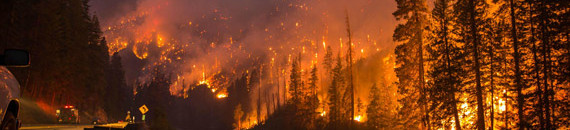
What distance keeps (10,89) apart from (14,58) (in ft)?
4.11

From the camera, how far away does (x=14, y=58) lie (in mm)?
4879

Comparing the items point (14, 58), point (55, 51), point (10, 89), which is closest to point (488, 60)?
point (10, 89)

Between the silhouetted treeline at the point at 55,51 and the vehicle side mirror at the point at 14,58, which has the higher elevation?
the silhouetted treeline at the point at 55,51

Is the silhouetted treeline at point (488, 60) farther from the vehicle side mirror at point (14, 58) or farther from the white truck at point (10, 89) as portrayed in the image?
the vehicle side mirror at point (14, 58)

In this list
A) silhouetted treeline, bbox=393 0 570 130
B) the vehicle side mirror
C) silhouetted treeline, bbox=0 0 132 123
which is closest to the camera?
the vehicle side mirror

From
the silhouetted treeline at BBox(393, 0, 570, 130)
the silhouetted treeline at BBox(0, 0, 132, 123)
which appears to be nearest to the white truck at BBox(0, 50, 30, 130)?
the silhouetted treeline at BBox(393, 0, 570, 130)

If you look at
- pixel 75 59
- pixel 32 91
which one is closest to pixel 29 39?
pixel 32 91

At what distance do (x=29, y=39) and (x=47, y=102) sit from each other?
11809mm

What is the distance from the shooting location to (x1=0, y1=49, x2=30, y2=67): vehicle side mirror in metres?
4.85

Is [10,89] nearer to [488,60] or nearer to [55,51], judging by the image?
[488,60]

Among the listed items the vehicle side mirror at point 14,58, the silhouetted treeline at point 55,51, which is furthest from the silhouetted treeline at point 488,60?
the silhouetted treeline at point 55,51

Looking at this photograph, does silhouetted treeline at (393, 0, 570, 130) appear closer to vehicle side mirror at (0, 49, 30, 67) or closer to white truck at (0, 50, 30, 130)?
white truck at (0, 50, 30, 130)

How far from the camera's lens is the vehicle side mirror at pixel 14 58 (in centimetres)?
485

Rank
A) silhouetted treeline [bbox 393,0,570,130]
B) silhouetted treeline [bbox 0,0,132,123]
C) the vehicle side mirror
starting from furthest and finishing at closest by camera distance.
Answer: silhouetted treeline [bbox 0,0,132,123] → silhouetted treeline [bbox 393,0,570,130] → the vehicle side mirror
